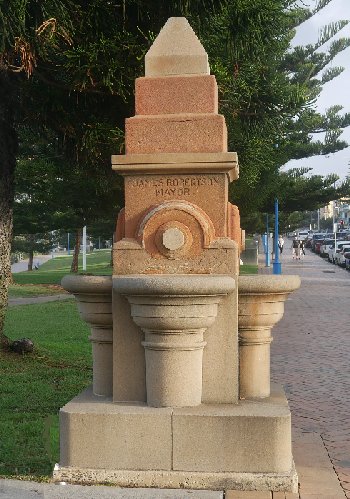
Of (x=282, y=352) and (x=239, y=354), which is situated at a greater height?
(x=239, y=354)

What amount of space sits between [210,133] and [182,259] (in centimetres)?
95

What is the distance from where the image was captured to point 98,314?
5508mm

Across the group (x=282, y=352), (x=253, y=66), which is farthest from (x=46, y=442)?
(x=253, y=66)

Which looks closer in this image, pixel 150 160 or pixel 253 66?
pixel 150 160

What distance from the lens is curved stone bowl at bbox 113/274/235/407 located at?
16.2ft

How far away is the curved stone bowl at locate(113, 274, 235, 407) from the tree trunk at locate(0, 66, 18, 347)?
562cm

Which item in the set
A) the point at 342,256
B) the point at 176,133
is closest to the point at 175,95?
the point at 176,133

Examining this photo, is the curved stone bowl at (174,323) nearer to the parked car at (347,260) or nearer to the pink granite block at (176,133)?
the pink granite block at (176,133)

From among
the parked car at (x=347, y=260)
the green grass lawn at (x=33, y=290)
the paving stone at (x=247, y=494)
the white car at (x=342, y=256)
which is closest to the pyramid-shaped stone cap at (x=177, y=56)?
the paving stone at (x=247, y=494)

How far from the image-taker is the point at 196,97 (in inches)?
220

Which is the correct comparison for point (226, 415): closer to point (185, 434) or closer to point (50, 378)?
point (185, 434)

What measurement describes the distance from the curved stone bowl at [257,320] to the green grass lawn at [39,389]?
1.64 metres

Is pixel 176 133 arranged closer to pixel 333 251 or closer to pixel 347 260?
pixel 347 260

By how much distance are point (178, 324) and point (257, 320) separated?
74 centimetres
